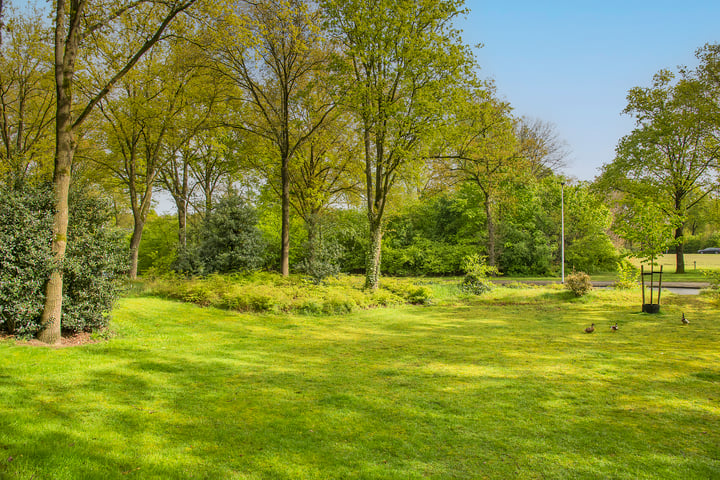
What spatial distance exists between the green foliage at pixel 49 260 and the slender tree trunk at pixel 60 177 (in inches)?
Answer: 5.0

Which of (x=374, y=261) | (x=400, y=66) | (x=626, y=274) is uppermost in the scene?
(x=400, y=66)

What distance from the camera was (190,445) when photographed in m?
3.70

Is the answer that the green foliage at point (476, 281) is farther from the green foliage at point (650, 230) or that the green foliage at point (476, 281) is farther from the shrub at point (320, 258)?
the shrub at point (320, 258)

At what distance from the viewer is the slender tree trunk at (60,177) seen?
6.97 m

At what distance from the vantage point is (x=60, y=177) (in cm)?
712

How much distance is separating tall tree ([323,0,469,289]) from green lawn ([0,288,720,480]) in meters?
9.49

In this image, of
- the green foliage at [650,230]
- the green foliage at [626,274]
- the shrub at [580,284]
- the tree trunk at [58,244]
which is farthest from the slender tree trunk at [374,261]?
the tree trunk at [58,244]

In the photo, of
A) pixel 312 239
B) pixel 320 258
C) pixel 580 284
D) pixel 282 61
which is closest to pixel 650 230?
pixel 580 284

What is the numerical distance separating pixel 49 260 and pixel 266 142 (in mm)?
14477

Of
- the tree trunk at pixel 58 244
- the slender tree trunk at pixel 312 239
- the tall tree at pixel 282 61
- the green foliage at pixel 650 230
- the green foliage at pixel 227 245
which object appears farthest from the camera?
the slender tree trunk at pixel 312 239

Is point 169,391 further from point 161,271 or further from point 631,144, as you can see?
point 631,144

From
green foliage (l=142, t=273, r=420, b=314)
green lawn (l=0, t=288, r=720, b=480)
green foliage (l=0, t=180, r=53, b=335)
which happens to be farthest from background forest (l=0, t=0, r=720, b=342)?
green lawn (l=0, t=288, r=720, b=480)

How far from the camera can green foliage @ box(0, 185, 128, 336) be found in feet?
21.9

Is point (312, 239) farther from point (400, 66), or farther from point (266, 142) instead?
point (400, 66)
